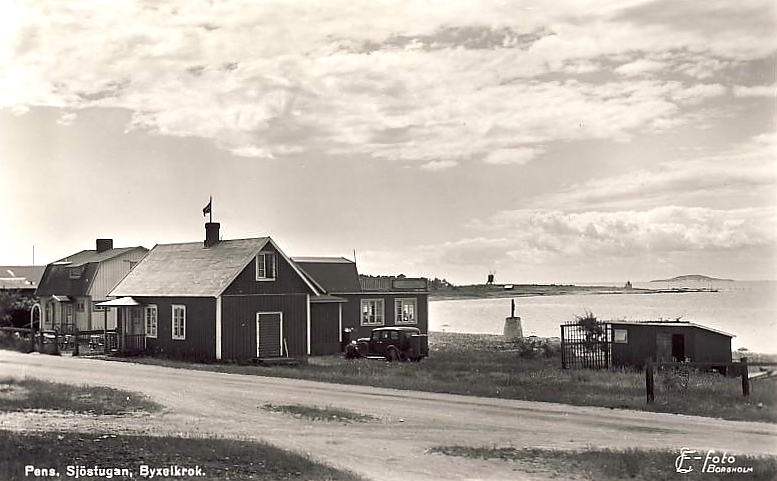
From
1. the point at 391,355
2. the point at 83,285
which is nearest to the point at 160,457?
the point at 391,355

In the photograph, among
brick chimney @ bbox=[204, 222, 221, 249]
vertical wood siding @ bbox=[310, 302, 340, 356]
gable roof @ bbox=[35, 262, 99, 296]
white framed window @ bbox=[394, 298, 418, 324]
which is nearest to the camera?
brick chimney @ bbox=[204, 222, 221, 249]

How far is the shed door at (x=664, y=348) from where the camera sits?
101ft

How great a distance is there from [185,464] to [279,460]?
1.41 meters

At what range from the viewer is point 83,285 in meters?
41.9

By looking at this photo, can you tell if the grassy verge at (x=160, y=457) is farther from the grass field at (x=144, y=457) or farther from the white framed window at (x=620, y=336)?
the white framed window at (x=620, y=336)

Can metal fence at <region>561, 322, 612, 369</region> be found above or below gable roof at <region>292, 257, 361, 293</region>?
below

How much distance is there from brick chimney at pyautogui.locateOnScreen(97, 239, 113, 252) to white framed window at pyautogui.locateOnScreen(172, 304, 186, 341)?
4593mm

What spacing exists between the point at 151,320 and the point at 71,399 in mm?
17702

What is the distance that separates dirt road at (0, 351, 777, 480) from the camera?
13.3m

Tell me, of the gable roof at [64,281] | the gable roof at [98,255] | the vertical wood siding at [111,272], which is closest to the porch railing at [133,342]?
the vertical wood siding at [111,272]

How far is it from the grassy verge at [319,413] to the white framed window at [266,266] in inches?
642

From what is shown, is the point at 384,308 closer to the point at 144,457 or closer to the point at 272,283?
the point at 272,283

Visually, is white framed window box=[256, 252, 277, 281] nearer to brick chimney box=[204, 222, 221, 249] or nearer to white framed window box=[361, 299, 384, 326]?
brick chimney box=[204, 222, 221, 249]

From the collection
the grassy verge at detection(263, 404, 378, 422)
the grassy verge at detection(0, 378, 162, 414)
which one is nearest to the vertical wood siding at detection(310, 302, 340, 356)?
the grassy verge at detection(0, 378, 162, 414)
